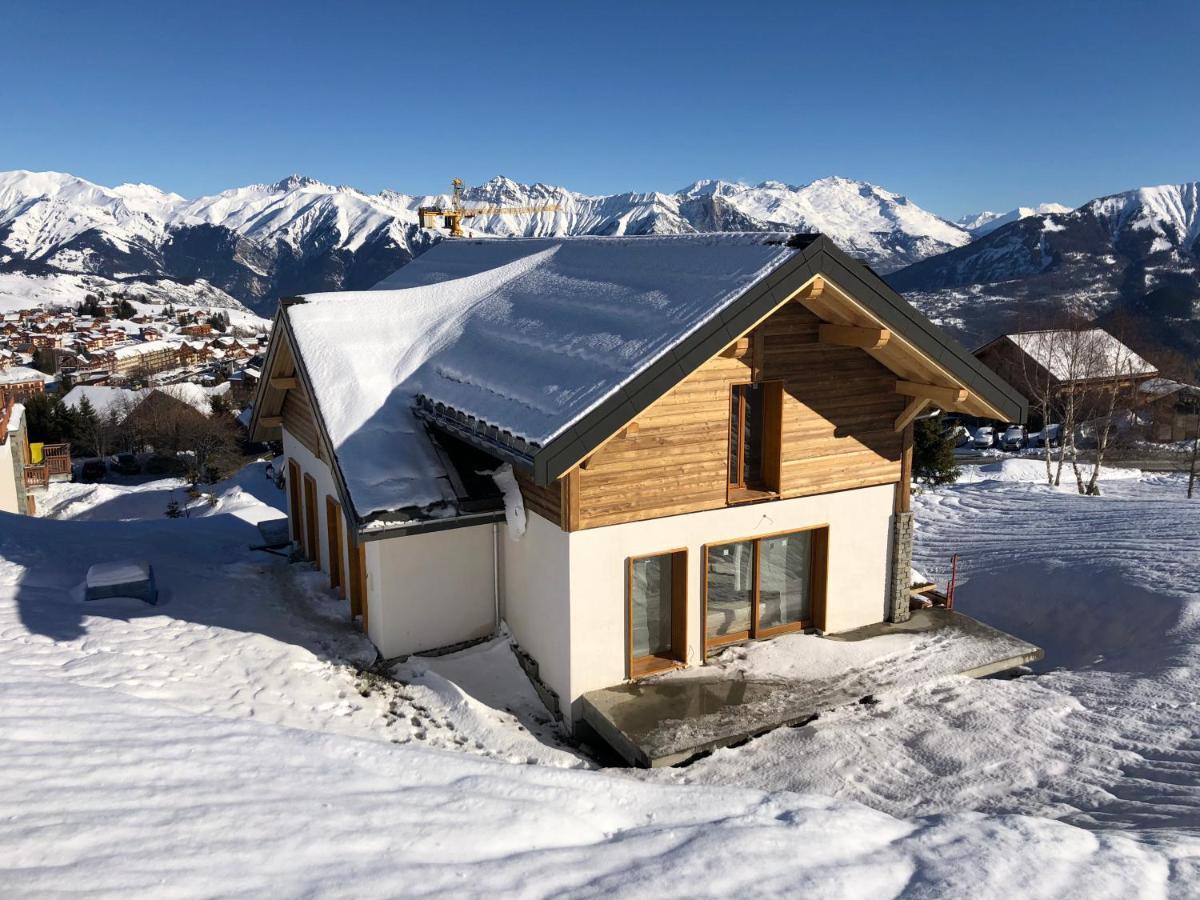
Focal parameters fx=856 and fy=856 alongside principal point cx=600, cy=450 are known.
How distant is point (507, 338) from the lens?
1152cm

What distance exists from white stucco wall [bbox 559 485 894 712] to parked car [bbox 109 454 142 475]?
5324 centimetres

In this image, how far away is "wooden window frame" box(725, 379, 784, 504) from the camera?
10109mm

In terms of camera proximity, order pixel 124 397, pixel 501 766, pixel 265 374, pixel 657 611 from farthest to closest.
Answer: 1. pixel 124 397
2. pixel 265 374
3. pixel 657 611
4. pixel 501 766

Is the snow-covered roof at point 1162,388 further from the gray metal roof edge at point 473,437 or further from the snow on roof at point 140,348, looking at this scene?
the snow on roof at point 140,348

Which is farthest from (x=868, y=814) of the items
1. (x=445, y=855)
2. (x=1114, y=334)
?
(x=1114, y=334)

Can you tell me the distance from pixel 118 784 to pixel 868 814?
5571mm

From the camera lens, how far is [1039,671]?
1127cm

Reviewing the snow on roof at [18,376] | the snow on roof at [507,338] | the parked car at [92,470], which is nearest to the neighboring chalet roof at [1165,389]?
the snow on roof at [507,338]

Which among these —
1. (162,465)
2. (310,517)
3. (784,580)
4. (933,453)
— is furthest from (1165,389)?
(162,465)

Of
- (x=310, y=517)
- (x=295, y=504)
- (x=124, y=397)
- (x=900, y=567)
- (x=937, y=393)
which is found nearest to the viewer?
(x=937, y=393)

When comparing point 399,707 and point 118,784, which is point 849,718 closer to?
point 399,707

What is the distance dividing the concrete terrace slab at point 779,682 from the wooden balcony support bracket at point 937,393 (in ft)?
10.3

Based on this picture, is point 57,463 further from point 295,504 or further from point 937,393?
point 937,393

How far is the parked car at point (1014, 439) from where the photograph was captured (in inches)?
1660
